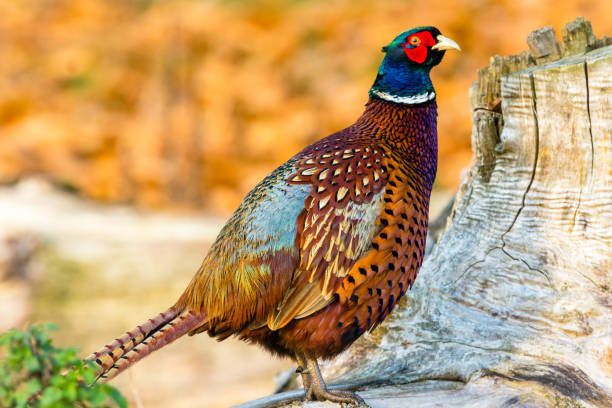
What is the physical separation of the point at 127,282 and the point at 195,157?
11.7 feet

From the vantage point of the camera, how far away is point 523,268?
10.9 feet

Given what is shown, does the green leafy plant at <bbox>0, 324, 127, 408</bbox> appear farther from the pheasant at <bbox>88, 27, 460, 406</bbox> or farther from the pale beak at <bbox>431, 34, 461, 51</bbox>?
the pale beak at <bbox>431, 34, 461, 51</bbox>

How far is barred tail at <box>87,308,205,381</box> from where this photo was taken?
Result: 2629 mm

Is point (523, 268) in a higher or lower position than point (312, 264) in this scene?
A: lower

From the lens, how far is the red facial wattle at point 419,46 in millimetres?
3309

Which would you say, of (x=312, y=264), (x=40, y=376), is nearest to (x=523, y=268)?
(x=312, y=264)

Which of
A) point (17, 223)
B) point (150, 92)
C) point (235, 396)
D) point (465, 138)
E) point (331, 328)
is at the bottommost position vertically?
point (235, 396)

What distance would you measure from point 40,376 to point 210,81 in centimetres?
982

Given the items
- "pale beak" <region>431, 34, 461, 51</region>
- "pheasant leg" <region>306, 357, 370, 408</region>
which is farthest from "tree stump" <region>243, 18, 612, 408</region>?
"pale beak" <region>431, 34, 461, 51</region>

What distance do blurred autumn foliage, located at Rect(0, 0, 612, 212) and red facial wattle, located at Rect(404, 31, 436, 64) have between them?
7.49m

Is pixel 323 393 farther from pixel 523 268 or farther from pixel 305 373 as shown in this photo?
pixel 523 268

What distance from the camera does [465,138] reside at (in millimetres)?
10742

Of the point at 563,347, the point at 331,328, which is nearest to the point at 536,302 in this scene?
the point at 563,347

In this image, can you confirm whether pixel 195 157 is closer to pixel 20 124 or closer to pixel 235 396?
pixel 20 124
